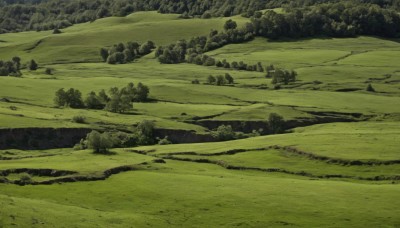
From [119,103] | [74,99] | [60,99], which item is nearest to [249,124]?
[119,103]

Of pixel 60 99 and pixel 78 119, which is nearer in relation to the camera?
pixel 78 119

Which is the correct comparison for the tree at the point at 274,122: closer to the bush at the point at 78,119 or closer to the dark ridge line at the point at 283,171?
the bush at the point at 78,119

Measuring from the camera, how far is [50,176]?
283 ft

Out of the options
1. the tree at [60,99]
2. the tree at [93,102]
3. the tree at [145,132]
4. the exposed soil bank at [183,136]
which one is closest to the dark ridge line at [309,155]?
the tree at [145,132]

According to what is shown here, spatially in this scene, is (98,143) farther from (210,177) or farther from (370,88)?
(370,88)

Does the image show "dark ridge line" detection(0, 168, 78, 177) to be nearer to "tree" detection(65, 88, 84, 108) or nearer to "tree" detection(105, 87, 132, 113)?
"tree" detection(105, 87, 132, 113)

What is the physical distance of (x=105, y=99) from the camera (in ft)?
573

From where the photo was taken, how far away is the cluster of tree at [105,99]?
541ft

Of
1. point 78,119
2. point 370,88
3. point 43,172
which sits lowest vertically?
point 78,119

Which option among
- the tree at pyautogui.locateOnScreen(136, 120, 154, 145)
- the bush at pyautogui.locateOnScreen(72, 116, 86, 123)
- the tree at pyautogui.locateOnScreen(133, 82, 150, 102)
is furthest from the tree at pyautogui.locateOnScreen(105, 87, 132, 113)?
the tree at pyautogui.locateOnScreen(136, 120, 154, 145)

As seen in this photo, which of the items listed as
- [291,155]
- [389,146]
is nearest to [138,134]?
[291,155]

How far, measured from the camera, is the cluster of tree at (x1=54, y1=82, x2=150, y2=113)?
165 m

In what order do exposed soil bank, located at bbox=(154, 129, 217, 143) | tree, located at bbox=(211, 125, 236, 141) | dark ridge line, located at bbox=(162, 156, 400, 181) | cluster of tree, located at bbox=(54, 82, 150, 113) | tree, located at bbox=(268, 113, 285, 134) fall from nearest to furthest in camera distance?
dark ridge line, located at bbox=(162, 156, 400, 181) < exposed soil bank, located at bbox=(154, 129, 217, 143) < tree, located at bbox=(211, 125, 236, 141) < tree, located at bbox=(268, 113, 285, 134) < cluster of tree, located at bbox=(54, 82, 150, 113)

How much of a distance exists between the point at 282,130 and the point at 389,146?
1801 inches
